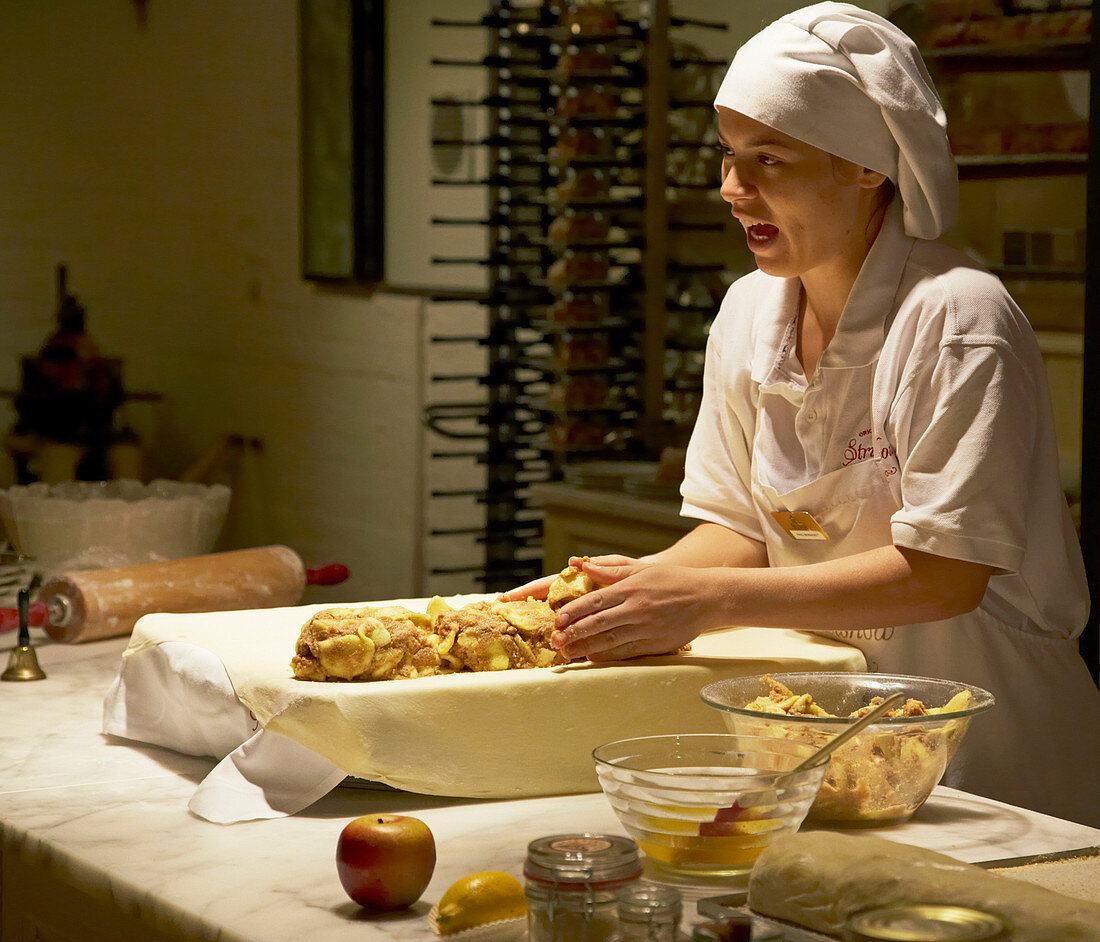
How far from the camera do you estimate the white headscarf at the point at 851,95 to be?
5.74 feet

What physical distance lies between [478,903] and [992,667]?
968 mm

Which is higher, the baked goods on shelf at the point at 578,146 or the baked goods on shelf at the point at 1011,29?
the baked goods on shelf at the point at 1011,29

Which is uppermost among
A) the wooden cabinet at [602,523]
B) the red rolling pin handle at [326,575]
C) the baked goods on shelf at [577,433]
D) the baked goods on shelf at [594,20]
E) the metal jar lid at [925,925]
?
the baked goods on shelf at [594,20]

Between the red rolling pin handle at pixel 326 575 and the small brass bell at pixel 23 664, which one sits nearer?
the small brass bell at pixel 23 664

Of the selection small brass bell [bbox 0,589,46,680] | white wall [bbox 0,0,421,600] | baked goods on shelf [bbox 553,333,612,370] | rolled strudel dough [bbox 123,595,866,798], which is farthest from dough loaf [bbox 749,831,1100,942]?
white wall [bbox 0,0,421,600]

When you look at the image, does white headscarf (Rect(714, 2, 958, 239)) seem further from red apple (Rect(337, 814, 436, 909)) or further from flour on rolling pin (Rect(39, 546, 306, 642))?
flour on rolling pin (Rect(39, 546, 306, 642))

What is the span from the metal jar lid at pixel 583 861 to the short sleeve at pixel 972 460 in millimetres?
716

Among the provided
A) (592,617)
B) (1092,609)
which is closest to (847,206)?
(592,617)

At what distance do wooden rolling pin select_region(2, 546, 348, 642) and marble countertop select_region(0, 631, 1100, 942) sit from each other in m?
0.61

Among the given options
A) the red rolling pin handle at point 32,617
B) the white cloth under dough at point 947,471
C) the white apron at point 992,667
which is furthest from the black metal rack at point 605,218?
the white apron at point 992,667

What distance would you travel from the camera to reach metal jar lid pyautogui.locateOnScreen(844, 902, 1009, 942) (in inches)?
40.5

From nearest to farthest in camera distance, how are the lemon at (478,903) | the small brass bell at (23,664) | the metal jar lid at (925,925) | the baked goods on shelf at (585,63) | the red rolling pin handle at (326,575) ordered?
the metal jar lid at (925,925)
the lemon at (478,903)
the small brass bell at (23,664)
the red rolling pin handle at (326,575)
the baked goods on shelf at (585,63)

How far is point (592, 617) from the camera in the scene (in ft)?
5.35

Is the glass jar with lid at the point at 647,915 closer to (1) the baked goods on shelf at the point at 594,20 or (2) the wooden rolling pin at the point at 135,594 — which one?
(2) the wooden rolling pin at the point at 135,594
